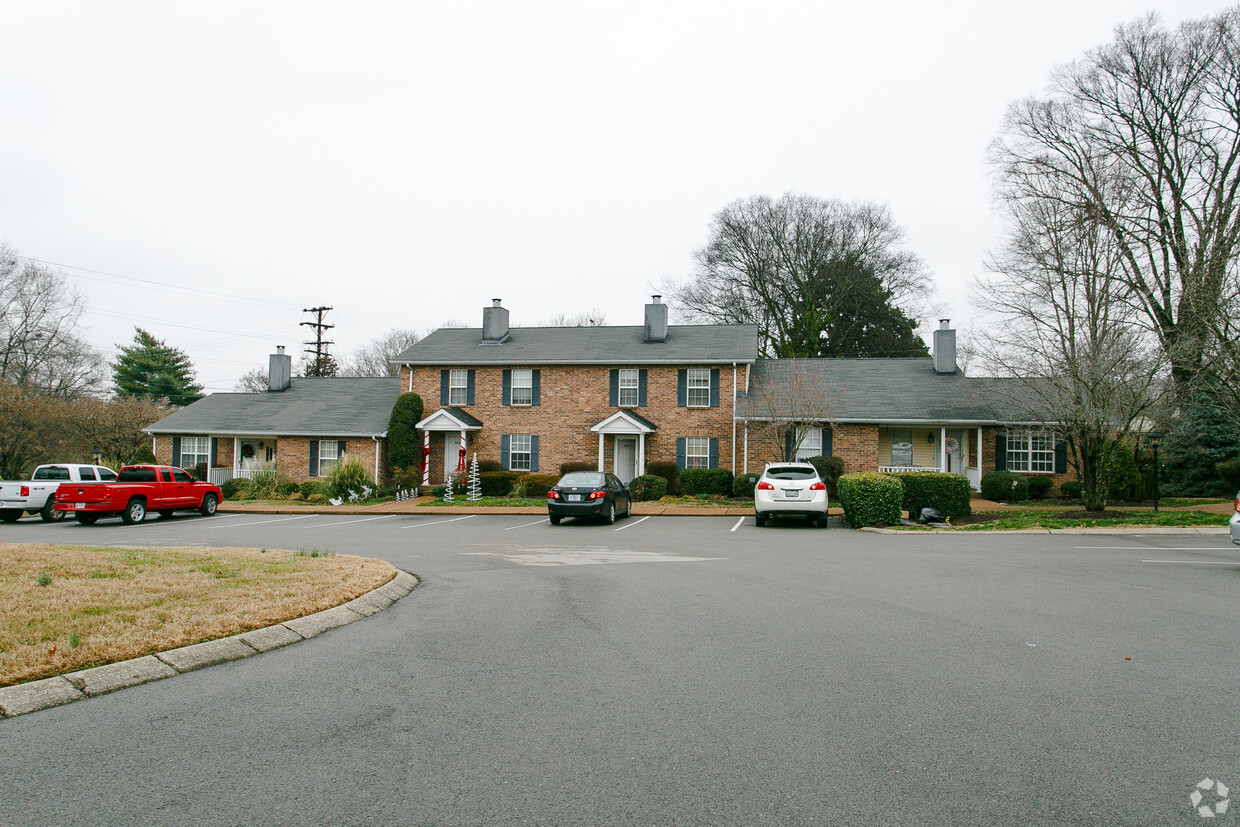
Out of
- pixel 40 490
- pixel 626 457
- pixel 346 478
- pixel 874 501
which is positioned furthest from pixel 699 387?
pixel 40 490

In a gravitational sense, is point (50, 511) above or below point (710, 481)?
below

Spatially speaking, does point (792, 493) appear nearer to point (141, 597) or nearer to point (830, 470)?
point (830, 470)

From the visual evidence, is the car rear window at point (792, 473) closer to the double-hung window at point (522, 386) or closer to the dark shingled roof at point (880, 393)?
the dark shingled roof at point (880, 393)

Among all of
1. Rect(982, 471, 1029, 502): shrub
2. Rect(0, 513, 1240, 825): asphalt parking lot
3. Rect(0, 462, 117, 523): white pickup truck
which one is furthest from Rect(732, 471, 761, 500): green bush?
Rect(0, 462, 117, 523): white pickup truck

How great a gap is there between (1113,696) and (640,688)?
A: 10.2 ft

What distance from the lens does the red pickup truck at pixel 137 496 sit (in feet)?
70.5

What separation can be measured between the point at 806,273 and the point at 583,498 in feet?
99.6

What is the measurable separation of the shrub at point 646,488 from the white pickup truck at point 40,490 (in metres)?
17.0

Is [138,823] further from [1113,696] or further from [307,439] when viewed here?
[307,439]

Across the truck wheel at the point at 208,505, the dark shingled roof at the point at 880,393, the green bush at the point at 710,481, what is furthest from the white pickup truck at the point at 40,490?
the dark shingled roof at the point at 880,393

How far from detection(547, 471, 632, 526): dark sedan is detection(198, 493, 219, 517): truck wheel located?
12.4 meters

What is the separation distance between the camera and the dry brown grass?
5801 mm

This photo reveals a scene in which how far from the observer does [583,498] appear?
20656 mm

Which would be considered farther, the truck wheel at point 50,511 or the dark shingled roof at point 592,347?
the dark shingled roof at point 592,347
